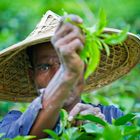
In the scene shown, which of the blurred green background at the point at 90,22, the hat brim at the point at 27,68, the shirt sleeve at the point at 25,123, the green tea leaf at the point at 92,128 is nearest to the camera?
the green tea leaf at the point at 92,128

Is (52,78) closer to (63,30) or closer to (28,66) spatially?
(63,30)

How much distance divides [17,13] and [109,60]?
3.18 metres

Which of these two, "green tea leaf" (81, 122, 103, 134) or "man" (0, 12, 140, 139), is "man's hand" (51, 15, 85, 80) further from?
"green tea leaf" (81, 122, 103, 134)

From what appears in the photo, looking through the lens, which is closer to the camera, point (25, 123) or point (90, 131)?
point (90, 131)

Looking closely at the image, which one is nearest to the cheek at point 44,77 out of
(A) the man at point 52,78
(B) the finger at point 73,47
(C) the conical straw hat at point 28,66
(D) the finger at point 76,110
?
(A) the man at point 52,78

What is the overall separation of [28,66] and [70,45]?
4.21 feet

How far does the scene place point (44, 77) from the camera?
279 centimetres

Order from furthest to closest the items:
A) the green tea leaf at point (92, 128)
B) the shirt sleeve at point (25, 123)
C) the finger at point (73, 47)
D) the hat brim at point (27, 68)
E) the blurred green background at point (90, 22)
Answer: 1. the blurred green background at point (90, 22)
2. the hat brim at point (27, 68)
3. the shirt sleeve at point (25, 123)
4. the green tea leaf at point (92, 128)
5. the finger at point (73, 47)

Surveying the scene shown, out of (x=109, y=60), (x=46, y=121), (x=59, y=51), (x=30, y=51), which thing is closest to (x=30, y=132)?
(x=46, y=121)

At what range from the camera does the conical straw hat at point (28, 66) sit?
2.85 metres

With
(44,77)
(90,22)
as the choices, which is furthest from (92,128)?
(90,22)

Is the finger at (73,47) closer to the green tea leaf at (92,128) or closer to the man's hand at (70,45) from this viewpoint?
the man's hand at (70,45)

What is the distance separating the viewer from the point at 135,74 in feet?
16.2

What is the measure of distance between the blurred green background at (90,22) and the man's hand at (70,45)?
1.56 m
